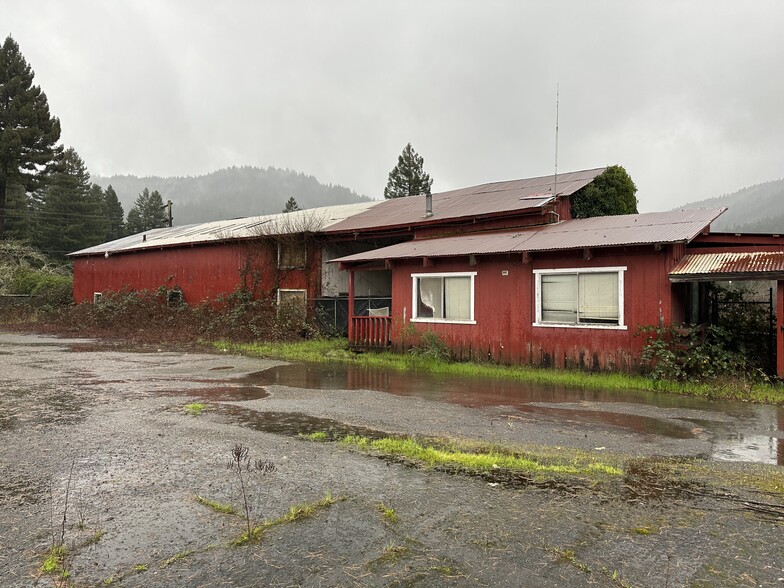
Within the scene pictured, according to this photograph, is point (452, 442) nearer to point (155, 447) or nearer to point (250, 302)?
point (155, 447)

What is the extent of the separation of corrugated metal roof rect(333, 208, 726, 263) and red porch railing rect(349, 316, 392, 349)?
5.64ft

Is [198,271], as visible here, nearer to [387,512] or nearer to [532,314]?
[532,314]

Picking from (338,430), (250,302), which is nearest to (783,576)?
(338,430)

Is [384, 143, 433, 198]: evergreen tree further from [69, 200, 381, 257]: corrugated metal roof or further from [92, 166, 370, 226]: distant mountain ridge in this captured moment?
[92, 166, 370, 226]: distant mountain ridge

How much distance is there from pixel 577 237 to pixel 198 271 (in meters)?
16.9

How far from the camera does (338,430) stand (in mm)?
6570

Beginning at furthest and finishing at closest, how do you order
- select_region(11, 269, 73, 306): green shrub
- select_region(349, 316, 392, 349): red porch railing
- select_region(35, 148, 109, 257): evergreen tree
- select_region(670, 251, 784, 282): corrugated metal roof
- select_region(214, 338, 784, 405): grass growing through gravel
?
select_region(35, 148, 109, 257): evergreen tree < select_region(11, 269, 73, 306): green shrub < select_region(349, 316, 392, 349): red porch railing < select_region(670, 251, 784, 282): corrugated metal roof < select_region(214, 338, 784, 405): grass growing through gravel

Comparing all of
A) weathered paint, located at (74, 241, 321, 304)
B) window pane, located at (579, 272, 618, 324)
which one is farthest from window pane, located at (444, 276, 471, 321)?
weathered paint, located at (74, 241, 321, 304)

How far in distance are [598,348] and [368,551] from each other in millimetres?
9262

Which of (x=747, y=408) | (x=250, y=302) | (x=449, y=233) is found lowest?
(x=747, y=408)

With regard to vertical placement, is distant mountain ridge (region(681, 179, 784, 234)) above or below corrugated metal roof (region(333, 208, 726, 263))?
above

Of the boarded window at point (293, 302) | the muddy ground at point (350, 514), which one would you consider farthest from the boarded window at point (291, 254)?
the muddy ground at point (350, 514)

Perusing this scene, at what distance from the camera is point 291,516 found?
12.7 ft

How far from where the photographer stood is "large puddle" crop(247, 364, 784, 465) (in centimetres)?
647
